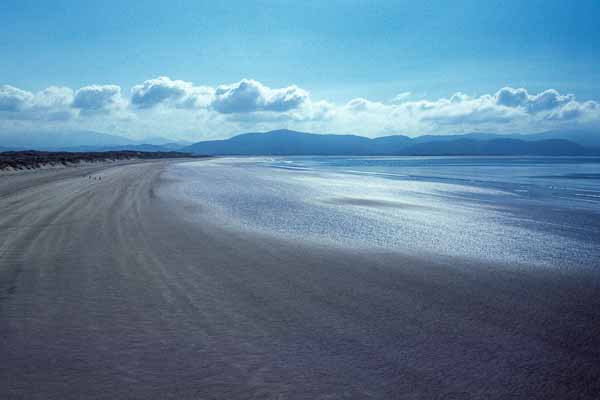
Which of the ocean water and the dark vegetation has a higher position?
the dark vegetation

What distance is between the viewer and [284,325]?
477cm

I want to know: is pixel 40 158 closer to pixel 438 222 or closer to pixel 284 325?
pixel 438 222

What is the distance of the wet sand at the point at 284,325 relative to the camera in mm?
3529

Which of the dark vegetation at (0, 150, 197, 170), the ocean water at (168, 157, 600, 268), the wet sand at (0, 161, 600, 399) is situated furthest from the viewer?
the dark vegetation at (0, 150, 197, 170)

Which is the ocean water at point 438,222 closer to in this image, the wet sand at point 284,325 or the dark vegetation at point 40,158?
the wet sand at point 284,325

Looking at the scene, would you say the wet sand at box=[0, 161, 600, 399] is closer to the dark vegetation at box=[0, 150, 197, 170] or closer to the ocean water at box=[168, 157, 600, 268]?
the ocean water at box=[168, 157, 600, 268]

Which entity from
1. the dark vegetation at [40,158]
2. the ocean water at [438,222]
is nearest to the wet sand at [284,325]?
the ocean water at [438,222]

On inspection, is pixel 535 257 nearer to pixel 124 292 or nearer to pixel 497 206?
pixel 124 292

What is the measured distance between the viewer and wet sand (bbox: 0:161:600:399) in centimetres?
353

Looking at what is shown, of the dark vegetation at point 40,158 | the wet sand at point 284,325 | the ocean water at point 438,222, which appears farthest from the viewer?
the dark vegetation at point 40,158

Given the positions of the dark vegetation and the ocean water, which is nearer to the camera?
the ocean water

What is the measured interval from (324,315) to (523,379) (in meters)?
2.24

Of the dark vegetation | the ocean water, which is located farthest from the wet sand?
the dark vegetation

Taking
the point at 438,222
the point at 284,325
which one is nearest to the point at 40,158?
the point at 438,222
